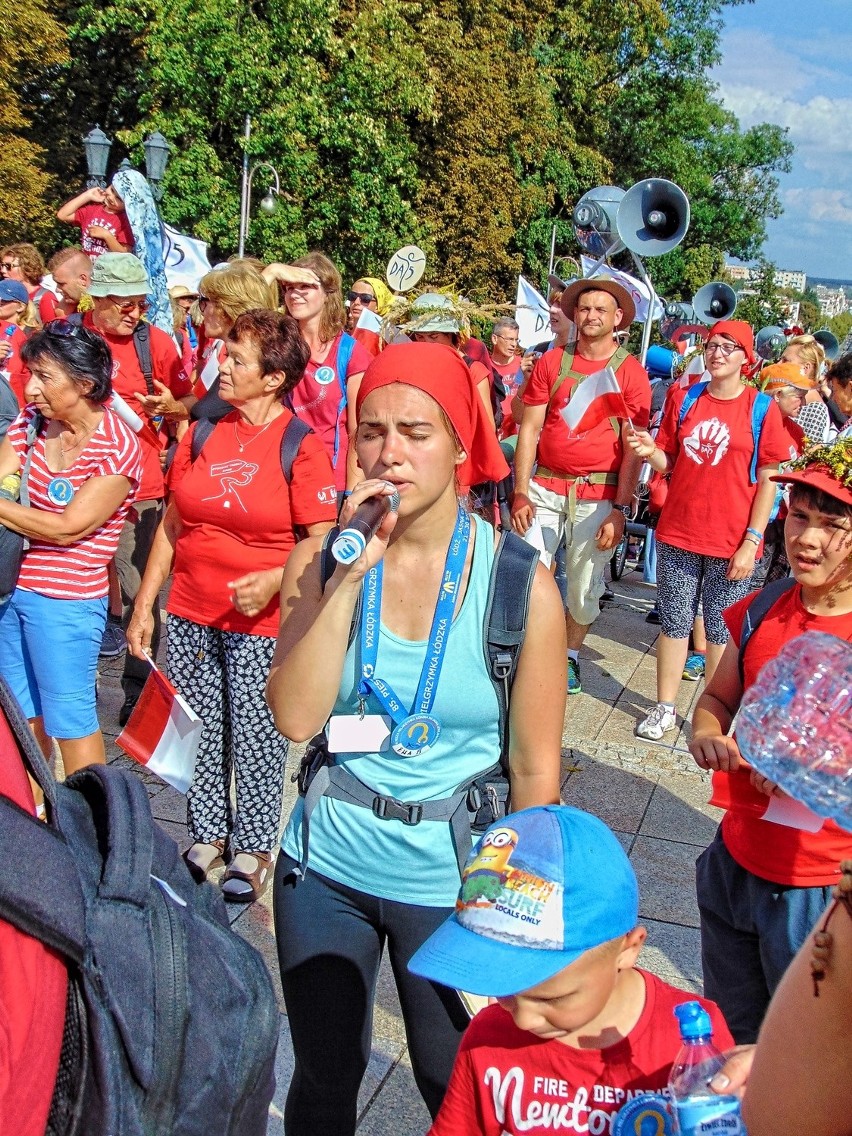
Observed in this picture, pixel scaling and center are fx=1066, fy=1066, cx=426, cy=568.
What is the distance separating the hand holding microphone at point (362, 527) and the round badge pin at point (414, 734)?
0.38 m

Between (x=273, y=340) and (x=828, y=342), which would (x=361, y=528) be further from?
(x=828, y=342)

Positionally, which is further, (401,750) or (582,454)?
(582,454)

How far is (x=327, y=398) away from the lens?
17.2 feet

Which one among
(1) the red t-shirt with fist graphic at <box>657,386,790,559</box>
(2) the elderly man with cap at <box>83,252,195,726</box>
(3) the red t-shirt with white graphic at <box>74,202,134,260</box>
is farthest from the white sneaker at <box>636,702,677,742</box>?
(3) the red t-shirt with white graphic at <box>74,202,134,260</box>

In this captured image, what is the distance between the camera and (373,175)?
21969mm

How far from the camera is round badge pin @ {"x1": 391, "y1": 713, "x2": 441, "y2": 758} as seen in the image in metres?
2.14

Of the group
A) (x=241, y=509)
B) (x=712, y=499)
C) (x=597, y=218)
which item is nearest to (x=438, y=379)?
(x=241, y=509)

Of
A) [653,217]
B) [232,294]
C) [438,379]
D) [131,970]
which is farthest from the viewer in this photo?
[653,217]

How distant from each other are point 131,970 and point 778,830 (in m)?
1.66

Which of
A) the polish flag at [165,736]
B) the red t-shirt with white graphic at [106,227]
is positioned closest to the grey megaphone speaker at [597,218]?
the red t-shirt with white graphic at [106,227]

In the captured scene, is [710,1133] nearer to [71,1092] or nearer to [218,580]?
[71,1092]

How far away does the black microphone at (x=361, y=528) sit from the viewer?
1.92 meters

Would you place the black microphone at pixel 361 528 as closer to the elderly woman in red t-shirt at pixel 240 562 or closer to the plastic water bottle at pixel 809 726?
the plastic water bottle at pixel 809 726

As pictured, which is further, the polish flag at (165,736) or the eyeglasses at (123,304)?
the eyeglasses at (123,304)
